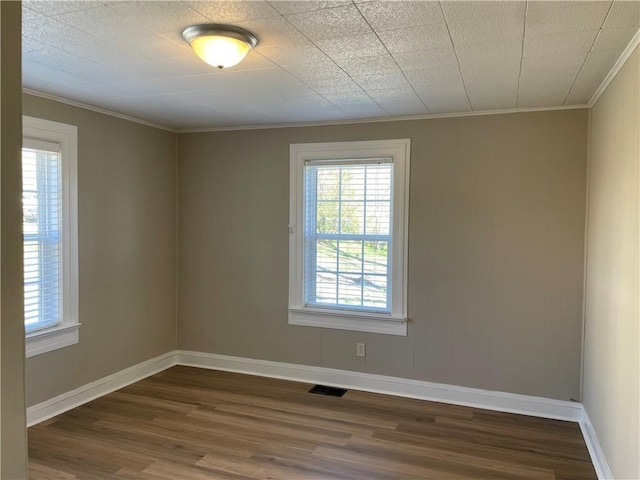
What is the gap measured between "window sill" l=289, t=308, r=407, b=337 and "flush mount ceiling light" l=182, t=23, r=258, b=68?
8.09ft

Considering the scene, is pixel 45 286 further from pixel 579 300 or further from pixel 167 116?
pixel 579 300

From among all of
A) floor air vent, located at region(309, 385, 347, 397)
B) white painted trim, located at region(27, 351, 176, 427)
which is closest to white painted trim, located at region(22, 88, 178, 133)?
white painted trim, located at region(27, 351, 176, 427)

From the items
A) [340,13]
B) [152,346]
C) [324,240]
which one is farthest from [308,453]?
[340,13]

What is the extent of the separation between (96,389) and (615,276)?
3712 mm

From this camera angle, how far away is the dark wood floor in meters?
2.76

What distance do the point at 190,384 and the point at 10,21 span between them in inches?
142

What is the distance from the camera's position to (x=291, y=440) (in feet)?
10.3

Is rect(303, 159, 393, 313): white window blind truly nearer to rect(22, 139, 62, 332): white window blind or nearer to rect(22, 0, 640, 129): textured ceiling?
rect(22, 0, 640, 129): textured ceiling

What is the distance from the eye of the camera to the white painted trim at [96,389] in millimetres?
3355

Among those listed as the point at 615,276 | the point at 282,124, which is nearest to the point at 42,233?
the point at 282,124

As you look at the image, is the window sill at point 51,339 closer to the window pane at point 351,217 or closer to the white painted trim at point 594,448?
the window pane at point 351,217

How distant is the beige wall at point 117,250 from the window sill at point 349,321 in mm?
1328

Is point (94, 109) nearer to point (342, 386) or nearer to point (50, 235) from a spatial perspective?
point (50, 235)

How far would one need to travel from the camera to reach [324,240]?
13.7 ft
